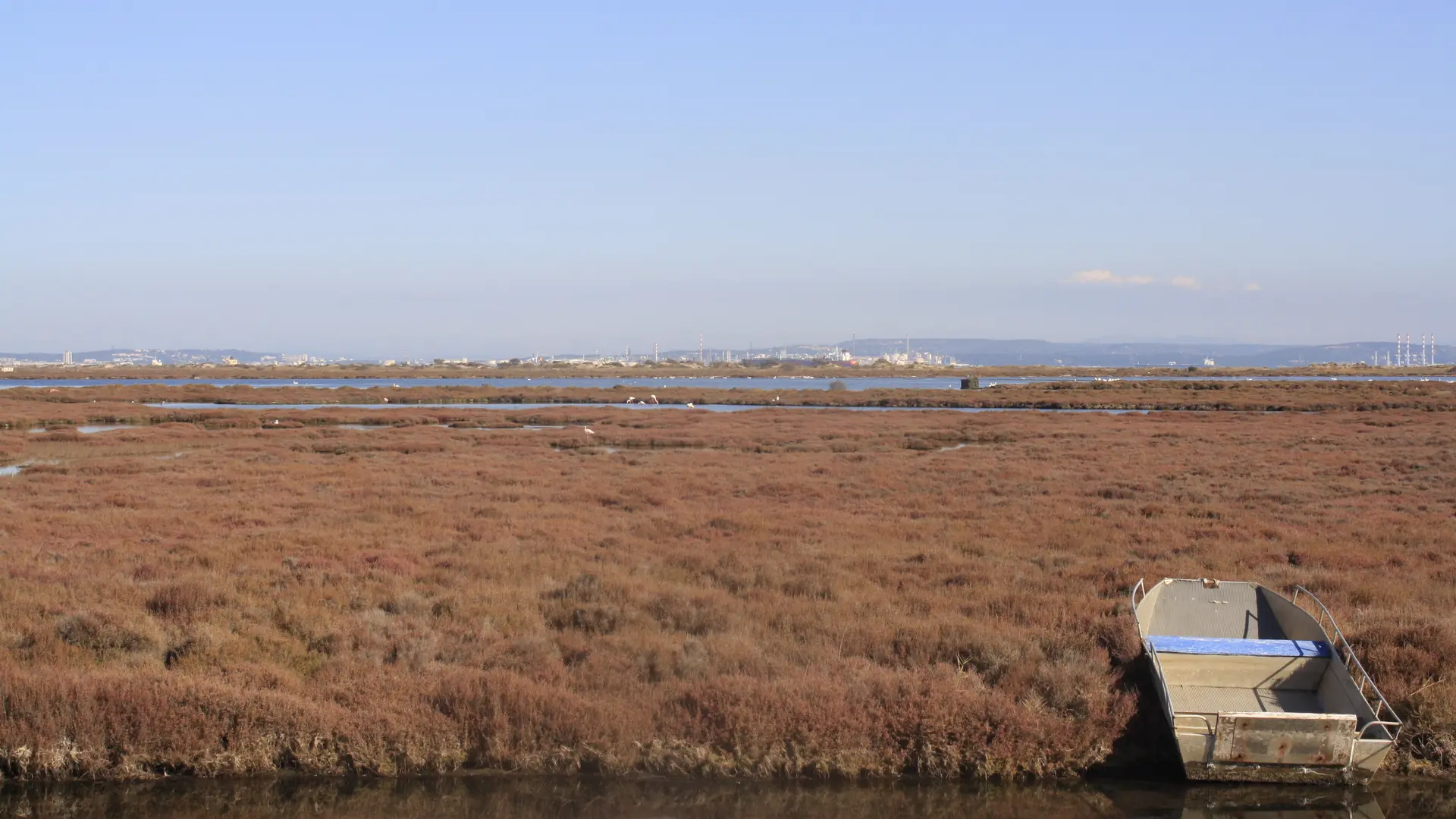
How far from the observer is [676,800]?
849cm

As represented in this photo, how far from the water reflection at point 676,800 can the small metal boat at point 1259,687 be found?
27cm

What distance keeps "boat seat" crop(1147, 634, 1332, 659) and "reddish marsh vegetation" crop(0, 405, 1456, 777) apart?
1.46ft

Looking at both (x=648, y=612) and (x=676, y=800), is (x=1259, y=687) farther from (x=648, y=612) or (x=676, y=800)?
(x=648, y=612)

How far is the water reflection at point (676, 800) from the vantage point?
8359 mm

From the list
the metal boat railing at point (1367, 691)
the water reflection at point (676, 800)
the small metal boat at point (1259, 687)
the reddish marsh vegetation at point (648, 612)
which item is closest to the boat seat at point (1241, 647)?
the small metal boat at point (1259, 687)

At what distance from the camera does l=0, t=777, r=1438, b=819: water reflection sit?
836 centimetres

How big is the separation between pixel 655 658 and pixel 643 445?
3113 cm

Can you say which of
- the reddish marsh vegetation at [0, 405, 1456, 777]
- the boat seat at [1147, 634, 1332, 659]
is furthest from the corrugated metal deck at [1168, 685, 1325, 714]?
the reddish marsh vegetation at [0, 405, 1456, 777]

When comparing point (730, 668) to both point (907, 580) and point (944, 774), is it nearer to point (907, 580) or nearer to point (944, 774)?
point (944, 774)

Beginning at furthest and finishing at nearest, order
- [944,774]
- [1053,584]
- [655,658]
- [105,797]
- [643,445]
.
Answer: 1. [643,445]
2. [1053,584]
3. [655,658]
4. [944,774]
5. [105,797]

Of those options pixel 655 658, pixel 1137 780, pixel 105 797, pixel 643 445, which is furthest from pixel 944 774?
pixel 643 445

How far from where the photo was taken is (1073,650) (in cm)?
1047

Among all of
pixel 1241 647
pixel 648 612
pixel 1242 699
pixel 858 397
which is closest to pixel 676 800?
pixel 648 612

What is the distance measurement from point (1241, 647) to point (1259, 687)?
399 millimetres
